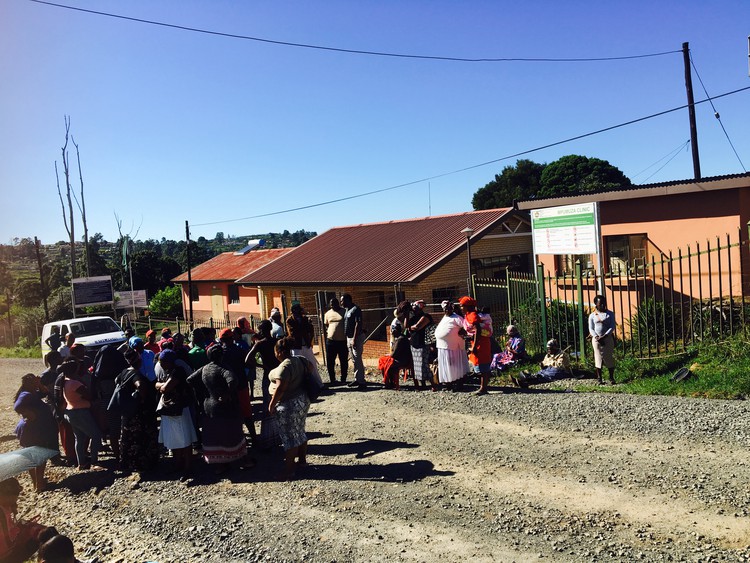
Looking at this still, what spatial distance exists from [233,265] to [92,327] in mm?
18048

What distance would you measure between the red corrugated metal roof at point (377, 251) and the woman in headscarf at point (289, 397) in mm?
11854

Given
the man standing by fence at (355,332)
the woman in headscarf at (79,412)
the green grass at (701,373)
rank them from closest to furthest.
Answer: the woman in headscarf at (79,412)
the green grass at (701,373)
the man standing by fence at (355,332)

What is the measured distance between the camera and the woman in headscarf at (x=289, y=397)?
22.8ft

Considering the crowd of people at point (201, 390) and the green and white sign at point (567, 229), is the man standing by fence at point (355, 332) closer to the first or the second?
the crowd of people at point (201, 390)

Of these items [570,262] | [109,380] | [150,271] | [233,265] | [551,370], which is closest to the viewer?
[109,380]

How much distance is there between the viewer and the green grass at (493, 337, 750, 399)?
29.6 ft

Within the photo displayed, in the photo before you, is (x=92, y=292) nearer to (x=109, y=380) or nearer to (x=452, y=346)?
(x=109, y=380)

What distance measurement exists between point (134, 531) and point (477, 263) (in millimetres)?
15645

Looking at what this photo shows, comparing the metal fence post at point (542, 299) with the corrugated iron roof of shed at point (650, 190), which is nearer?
the metal fence post at point (542, 299)

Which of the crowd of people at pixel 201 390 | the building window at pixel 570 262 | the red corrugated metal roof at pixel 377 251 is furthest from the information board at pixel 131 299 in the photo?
the crowd of people at pixel 201 390

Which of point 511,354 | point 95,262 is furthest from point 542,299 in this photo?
point 95,262

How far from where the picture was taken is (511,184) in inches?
2480

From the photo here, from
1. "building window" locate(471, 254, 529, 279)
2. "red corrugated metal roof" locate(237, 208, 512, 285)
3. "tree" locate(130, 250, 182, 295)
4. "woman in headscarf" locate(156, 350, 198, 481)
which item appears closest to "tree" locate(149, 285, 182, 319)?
"tree" locate(130, 250, 182, 295)

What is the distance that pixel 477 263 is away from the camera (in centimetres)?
2088
